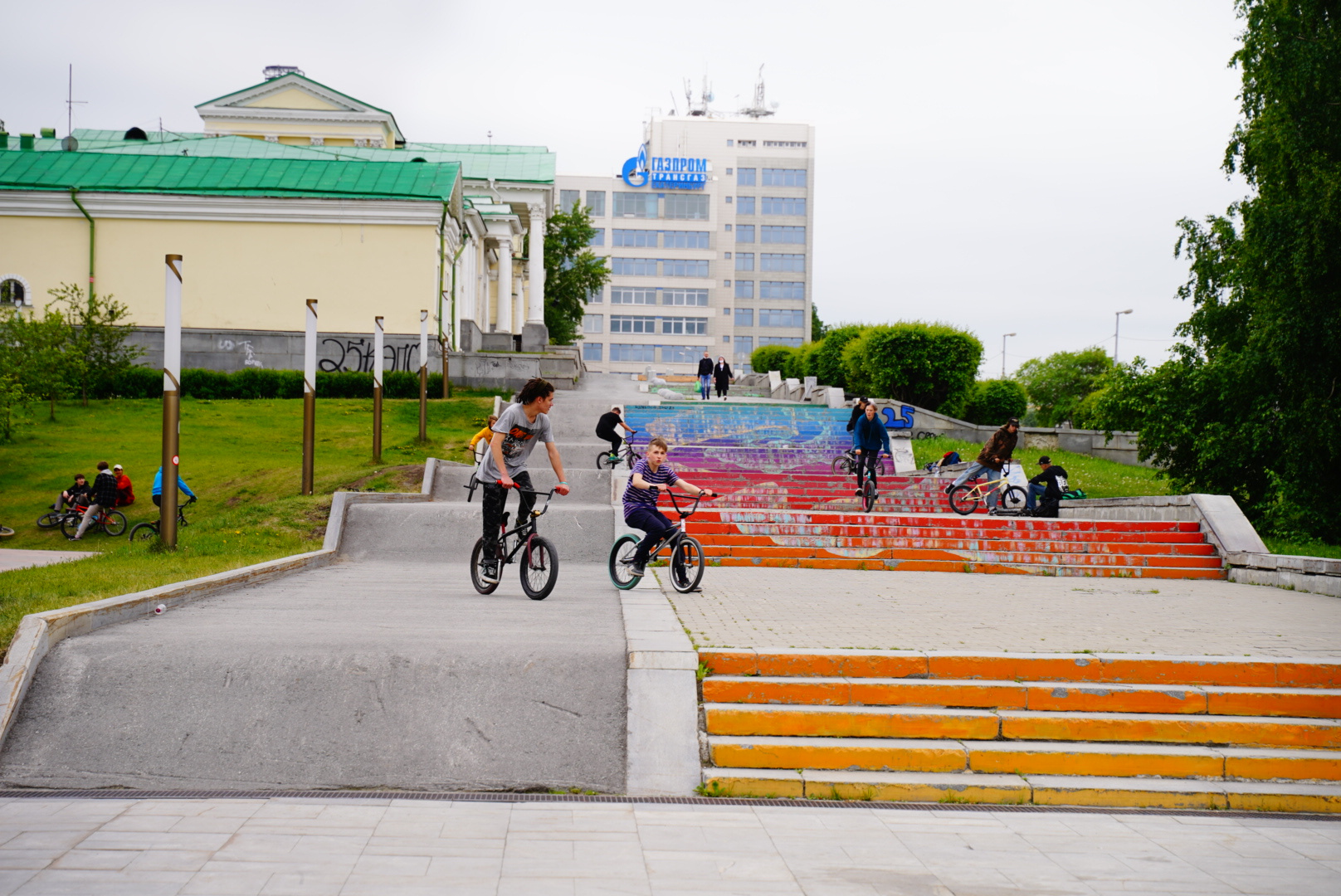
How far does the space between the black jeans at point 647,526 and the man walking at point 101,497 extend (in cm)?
1085

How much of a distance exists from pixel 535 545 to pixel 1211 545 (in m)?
10.6

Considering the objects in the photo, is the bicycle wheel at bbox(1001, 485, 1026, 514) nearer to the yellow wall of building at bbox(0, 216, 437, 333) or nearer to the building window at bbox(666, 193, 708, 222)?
the yellow wall of building at bbox(0, 216, 437, 333)

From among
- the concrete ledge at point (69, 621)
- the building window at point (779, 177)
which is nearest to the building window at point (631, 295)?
the building window at point (779, 177)

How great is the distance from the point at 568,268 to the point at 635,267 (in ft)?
113

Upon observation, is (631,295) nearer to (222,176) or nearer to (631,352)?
(631,352)

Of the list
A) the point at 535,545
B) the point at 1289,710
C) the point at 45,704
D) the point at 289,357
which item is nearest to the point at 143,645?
the point at 45,704

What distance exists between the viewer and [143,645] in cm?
619

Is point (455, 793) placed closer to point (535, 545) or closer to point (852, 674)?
point (852, 674)

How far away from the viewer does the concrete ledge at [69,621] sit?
5605 mm

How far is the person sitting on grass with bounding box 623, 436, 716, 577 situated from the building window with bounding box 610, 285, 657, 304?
8301 centimetres

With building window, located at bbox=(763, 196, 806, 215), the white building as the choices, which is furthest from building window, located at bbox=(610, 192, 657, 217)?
building window, located at bbox=(763, 196, 806, 215)

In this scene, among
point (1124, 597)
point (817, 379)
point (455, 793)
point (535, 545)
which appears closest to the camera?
point (455, 793)

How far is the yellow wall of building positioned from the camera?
92.8ft

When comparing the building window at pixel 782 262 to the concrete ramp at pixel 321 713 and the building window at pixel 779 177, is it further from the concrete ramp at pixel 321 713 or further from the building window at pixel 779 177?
the concrete ramp at pixel 321 713
